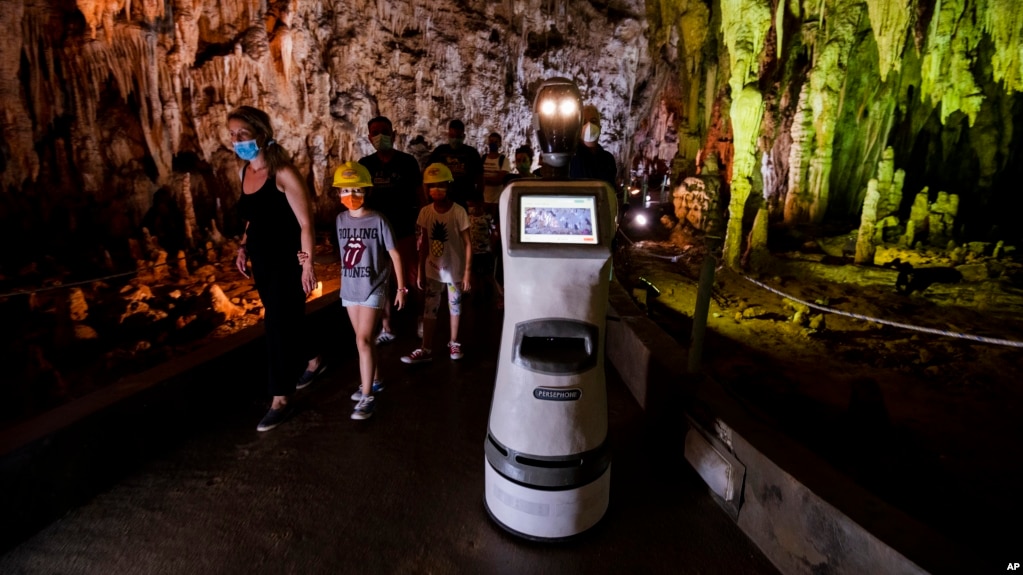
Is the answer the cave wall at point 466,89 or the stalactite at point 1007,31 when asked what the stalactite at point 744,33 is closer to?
the cave wall at point 466,89

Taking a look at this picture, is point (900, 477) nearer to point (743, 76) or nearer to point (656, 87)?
point (743, 76)

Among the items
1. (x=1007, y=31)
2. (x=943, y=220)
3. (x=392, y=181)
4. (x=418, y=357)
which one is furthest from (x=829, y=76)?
(x=418, y=357)

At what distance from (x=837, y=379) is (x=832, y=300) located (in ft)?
11.9

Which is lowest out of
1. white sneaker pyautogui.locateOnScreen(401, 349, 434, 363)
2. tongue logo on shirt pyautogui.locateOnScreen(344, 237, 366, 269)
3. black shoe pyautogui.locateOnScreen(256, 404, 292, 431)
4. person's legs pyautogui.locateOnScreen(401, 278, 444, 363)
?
black shoe pyautogui.locateOnScreen(256, 404, 292, 431)

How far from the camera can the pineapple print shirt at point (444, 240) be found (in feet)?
12.9

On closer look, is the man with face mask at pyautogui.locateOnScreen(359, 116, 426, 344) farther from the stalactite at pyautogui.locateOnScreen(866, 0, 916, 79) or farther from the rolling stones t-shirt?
the stalactite at pyautogui.locateOnScreen(866, 0, 916, 79)

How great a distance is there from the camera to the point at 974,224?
1516 centimetres

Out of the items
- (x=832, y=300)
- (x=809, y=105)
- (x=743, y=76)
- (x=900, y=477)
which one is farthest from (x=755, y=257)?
(x=900, y=477)

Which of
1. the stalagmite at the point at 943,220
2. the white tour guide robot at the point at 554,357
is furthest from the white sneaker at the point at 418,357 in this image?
the stalagmite at the point at 943,220

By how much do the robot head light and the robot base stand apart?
1484mm

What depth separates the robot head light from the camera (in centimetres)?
237

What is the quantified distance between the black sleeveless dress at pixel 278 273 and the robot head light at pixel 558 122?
165 centimetres

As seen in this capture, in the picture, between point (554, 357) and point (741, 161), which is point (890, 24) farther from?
point (554, 357)

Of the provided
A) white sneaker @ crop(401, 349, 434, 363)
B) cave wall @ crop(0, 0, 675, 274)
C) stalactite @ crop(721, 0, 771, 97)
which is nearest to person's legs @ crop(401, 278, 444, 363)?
white sneaker @ crop(401, 349, 434, 363)
